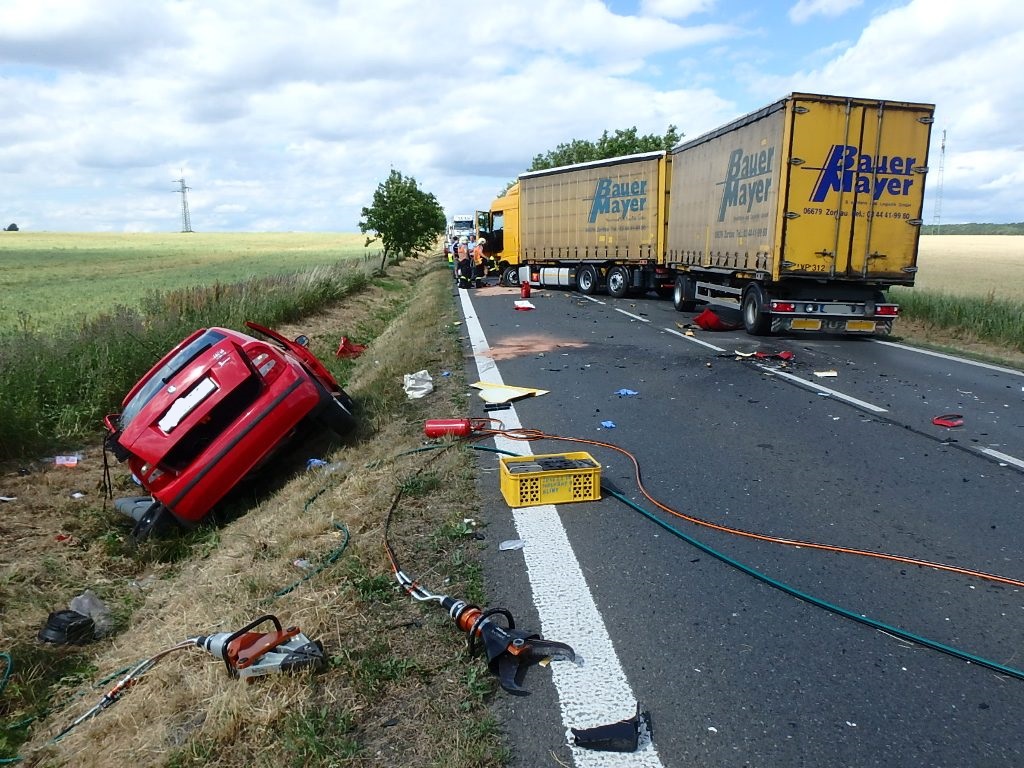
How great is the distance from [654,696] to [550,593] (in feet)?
2.85

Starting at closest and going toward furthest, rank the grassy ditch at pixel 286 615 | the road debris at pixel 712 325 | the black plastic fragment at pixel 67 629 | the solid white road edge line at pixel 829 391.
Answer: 1. the grassy ditch at pixel 286 615
2. the black plastic fragment at pixel 67 629
3. the solid white road edge line at pixel 829 391
4. the road debris at pixel 712 325

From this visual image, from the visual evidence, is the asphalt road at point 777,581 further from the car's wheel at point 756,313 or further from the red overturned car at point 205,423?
the car's wheel at point 756,313

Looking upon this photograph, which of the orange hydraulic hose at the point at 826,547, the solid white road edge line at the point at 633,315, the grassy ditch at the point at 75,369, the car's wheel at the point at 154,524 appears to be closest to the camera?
the orange hydraulic hose at the point at 826,547

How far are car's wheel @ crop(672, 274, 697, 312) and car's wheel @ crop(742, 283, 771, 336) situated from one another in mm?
3836

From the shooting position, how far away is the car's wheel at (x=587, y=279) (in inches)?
923

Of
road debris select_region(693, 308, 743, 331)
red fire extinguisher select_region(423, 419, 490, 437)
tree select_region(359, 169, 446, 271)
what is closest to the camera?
red fire extinguisher select_region(423, 419, 490, 437)

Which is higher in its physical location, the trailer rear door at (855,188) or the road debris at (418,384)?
the trailer rear door at (855,188)

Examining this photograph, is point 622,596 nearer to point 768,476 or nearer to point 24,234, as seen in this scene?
point 768,476

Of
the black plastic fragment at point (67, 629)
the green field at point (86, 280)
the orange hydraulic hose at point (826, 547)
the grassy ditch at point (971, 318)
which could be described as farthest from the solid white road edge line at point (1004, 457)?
the green field at point (86, 280)

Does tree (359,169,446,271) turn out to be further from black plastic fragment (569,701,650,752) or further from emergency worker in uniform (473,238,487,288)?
black plastic fragment (569,701,650,752)

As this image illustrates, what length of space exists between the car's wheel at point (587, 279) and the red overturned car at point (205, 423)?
1745 cm

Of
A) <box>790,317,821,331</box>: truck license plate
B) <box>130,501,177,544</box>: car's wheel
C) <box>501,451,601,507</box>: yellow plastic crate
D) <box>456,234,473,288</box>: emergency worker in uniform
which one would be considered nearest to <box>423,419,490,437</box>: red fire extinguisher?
<box>501,451,601,507</box>: yellow plastic crate

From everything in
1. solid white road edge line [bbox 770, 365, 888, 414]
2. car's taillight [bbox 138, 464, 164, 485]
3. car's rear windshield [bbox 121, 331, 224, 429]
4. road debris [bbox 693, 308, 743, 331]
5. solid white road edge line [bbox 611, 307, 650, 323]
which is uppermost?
car's rear windshield [bbox 121, 331, 224, 429]

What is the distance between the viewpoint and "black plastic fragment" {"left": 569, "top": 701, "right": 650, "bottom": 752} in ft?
8.13
